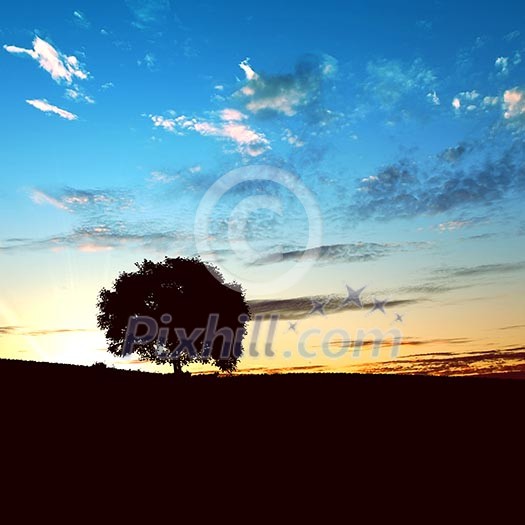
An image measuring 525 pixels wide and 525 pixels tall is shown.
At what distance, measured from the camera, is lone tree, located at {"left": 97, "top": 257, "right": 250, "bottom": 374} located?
52562 mm

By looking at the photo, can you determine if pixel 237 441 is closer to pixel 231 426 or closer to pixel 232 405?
pixel 231 426

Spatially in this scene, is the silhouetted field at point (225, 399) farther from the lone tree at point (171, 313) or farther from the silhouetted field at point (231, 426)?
the lone tree at point (171, 313)

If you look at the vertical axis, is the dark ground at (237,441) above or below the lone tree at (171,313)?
below

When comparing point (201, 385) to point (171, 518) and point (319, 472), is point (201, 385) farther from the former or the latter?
point (171, 518)

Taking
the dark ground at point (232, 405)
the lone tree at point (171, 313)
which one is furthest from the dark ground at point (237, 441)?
the lone tree at point (171, 313)

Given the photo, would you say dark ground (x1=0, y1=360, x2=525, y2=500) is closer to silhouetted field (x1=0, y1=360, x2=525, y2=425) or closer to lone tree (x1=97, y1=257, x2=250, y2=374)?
silhouetted field (x1=0, y1=360, x2=525, y2=425)

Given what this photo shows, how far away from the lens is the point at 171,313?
171ft

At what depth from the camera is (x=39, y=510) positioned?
9312 mm

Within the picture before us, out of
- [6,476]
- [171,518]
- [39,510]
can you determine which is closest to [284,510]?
[171,518]

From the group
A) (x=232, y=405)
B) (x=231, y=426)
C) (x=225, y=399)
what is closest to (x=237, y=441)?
(x=231, y=426)

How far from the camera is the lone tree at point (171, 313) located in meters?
52.6

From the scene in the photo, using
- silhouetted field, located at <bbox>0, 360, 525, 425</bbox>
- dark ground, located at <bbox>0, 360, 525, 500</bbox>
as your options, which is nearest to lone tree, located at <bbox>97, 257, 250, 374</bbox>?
silhouetted field, located at <bbox>0, 360, 525, 425</bbox>

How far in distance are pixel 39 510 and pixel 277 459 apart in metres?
5.98

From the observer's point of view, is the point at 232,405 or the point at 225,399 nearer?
the point at 232,405
